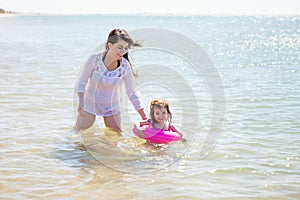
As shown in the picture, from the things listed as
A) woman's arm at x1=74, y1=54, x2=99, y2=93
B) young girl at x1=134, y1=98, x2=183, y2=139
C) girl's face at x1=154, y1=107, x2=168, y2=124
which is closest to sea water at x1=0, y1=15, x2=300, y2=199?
young girl at x1=134, y1=98, x2=183, y2=139

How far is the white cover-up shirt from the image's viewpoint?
249 inches

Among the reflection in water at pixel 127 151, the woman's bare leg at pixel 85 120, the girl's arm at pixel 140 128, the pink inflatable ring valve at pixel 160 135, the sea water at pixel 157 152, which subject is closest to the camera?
the sea water at pixel 157 152

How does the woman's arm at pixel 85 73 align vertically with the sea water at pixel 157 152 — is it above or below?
above

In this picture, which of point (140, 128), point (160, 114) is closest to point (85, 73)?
point (140, 128)

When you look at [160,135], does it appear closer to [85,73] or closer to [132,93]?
[132,93]

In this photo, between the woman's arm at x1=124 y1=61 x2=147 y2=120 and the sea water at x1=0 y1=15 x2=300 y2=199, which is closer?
the sea water at x1=0 y1=15 x2=300 y2=199

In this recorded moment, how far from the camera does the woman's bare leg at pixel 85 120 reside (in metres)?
6.61

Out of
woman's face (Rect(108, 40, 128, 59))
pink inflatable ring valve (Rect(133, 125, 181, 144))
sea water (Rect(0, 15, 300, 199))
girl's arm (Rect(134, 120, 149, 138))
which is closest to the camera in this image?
sea water (Rect(0, 15, 300, 199))

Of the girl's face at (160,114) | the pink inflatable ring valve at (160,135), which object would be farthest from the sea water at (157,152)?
the girl's face at (160,114)

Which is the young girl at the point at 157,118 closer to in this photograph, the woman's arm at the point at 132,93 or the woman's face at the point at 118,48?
the woman's arm at the point at 132,93

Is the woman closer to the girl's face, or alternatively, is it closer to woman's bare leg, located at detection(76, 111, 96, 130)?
woman's bare leg, located at detection(76, 111, 96, 130)

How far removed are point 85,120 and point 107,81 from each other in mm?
709

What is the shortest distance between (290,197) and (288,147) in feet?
5.77

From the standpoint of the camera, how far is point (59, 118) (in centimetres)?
784
